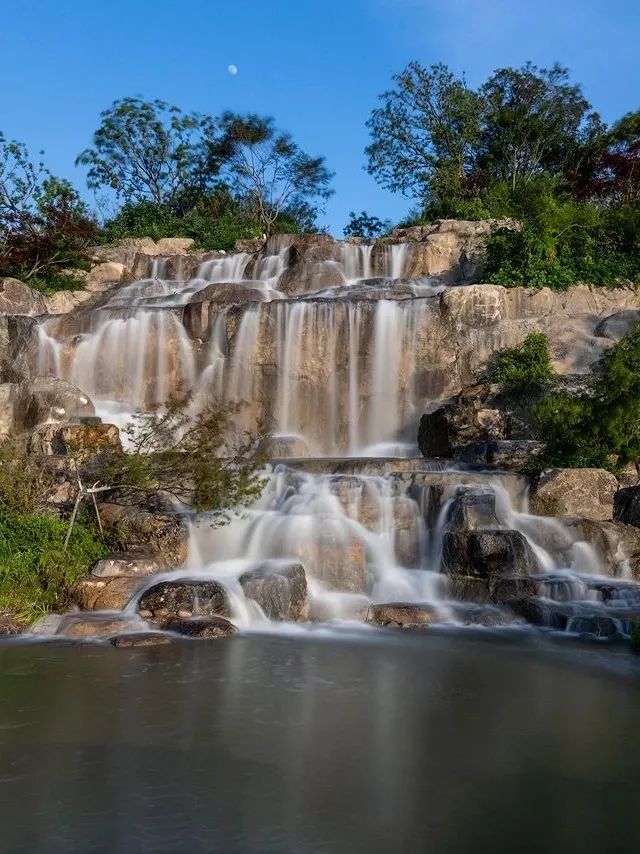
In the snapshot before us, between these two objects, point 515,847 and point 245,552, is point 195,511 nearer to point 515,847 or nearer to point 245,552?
point 245,552

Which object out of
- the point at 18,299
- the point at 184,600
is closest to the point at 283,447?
the point at 184,600

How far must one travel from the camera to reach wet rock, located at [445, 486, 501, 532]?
37.2 feet

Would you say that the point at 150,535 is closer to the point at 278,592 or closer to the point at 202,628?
the point at 278,592

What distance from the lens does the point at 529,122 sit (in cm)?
3105

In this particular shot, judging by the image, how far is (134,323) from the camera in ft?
61.0

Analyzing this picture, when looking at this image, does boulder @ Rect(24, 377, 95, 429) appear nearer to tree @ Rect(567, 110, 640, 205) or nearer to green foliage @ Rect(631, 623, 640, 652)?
green foliage @ Rect(631, 623, 640, 652)

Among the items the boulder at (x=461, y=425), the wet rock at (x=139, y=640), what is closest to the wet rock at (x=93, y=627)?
the wet rock at (x=139, y=640)

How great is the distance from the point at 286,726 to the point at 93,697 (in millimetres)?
1684

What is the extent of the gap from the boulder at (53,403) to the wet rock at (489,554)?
7556 mm

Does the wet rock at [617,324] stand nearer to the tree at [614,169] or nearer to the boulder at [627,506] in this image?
the boulder at [627,506]

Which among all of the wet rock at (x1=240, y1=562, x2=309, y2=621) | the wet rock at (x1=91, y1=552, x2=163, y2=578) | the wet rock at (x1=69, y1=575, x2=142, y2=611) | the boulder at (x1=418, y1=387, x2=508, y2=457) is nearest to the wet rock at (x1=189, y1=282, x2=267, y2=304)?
the boulder at (x1=418, y1=387, x2=508, y2=457)

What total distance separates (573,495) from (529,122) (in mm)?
22576

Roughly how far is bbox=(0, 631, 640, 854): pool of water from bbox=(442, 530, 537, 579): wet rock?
6.48 ft

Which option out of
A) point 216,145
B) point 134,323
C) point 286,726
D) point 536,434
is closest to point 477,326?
point 536,434
